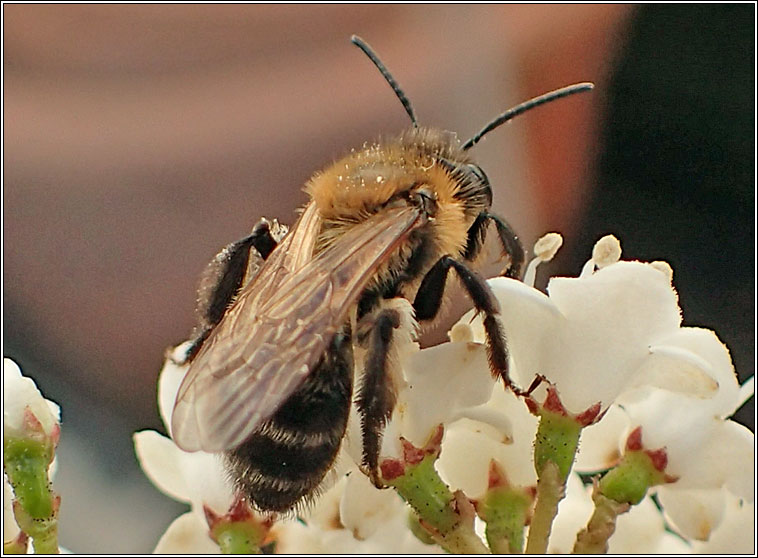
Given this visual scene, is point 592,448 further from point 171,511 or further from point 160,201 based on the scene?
point 160,201

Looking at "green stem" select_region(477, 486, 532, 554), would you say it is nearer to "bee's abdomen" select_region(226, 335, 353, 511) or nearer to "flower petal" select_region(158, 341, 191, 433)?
"bee's abdomen" select_region(226, 335, 353, 511)

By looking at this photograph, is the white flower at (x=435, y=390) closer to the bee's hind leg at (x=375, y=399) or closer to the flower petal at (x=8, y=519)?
the bee's hind leg at (x=375, y=399)

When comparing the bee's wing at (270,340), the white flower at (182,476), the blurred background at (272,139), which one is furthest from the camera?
the blurred background at (272,139)

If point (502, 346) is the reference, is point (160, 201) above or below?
below

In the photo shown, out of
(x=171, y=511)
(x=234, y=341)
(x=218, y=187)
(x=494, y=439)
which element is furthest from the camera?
(x=218, y=187)

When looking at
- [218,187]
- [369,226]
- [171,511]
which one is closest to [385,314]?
[369,226]

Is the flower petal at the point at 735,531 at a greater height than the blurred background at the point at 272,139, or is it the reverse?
the flower petal at the point at 735,531

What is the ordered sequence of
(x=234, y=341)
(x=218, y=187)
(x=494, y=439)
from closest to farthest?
(x=234, y=341) < (x=494, y=439) < (x=218, y=187)

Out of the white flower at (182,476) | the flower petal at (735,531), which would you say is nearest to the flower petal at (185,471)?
the white flower at (182,476)
